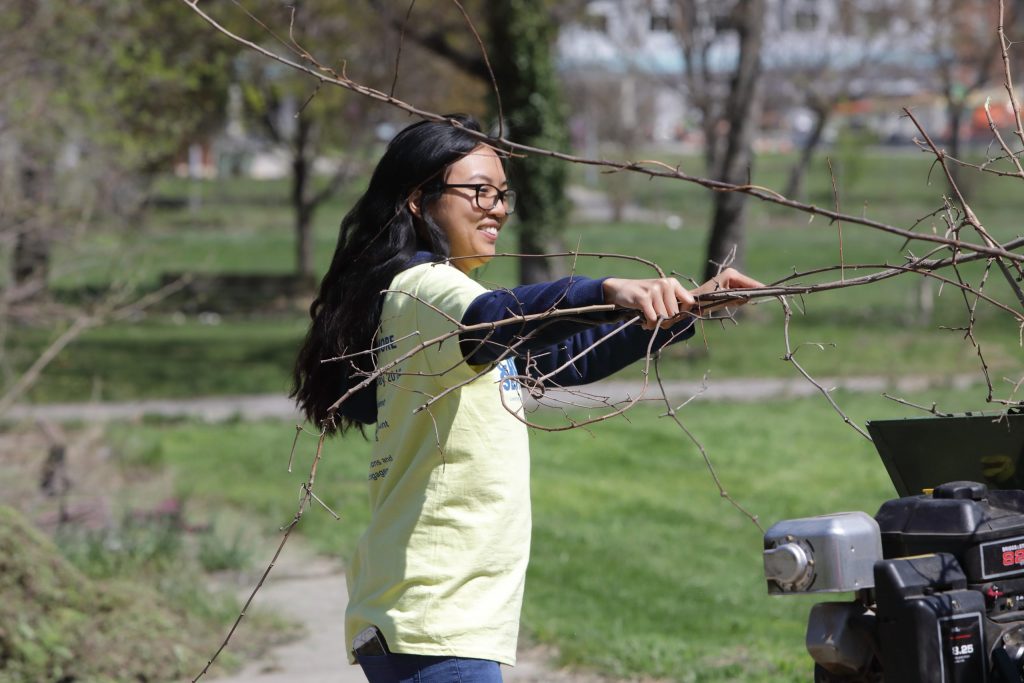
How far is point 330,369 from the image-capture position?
9.43 ft

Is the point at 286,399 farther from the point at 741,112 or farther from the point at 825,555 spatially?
the point at 825,555

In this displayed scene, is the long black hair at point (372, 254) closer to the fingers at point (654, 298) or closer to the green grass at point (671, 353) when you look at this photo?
the fingers at point (654, 298)

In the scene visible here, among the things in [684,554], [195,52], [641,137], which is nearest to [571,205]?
[195,52]

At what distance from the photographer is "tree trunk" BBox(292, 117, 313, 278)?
960 inches

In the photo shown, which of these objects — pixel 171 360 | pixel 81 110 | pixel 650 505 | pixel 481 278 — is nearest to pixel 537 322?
pixel 481 278

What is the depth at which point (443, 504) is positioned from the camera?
8.58 ft

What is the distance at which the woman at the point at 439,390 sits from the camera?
2.52 m

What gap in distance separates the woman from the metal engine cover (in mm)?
473

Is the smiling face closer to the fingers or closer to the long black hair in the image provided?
the long black hair

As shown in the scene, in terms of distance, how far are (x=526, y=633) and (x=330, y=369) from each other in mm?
3223

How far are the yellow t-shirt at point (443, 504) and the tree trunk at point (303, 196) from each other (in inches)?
855

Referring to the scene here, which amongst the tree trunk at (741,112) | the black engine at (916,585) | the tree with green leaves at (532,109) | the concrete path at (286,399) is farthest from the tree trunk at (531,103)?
the black engine at (916,585)

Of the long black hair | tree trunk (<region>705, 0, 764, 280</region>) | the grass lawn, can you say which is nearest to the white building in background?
tree trunk (<region>705, 0, 764, 280</region>)

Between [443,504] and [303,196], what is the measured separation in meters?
23.0
